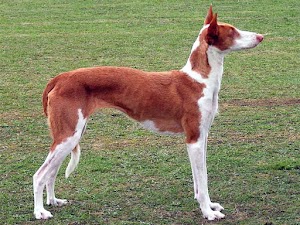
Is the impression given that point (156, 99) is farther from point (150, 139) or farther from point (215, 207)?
point (150, 139)

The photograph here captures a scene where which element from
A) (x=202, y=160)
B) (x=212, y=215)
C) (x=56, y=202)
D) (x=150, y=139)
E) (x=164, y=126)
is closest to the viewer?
(x=212, y=215)

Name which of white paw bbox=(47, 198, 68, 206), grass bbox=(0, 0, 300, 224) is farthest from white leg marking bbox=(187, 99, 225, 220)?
white paw bbox=(47, 198, 68, 206)

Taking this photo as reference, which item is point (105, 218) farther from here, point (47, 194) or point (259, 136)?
point (259, 136)

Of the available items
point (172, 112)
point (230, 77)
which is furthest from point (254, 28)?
point (172, 112)

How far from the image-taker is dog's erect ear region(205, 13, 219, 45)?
22.1 ft

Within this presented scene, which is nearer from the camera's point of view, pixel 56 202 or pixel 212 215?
pixel 212 215

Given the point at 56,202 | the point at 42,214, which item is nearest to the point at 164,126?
the point at 56,202

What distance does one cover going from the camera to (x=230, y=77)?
1304 centimetres

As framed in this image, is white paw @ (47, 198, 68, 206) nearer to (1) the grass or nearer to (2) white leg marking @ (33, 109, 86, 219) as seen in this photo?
(1) the grass

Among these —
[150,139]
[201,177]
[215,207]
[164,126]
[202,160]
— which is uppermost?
[164,126]

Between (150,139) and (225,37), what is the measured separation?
9.25 ft

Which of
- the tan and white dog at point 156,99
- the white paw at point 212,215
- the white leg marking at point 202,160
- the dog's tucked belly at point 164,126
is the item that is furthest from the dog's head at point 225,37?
the white paw at point 212,215

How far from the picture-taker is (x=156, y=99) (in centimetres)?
695

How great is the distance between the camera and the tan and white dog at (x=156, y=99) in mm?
6754
